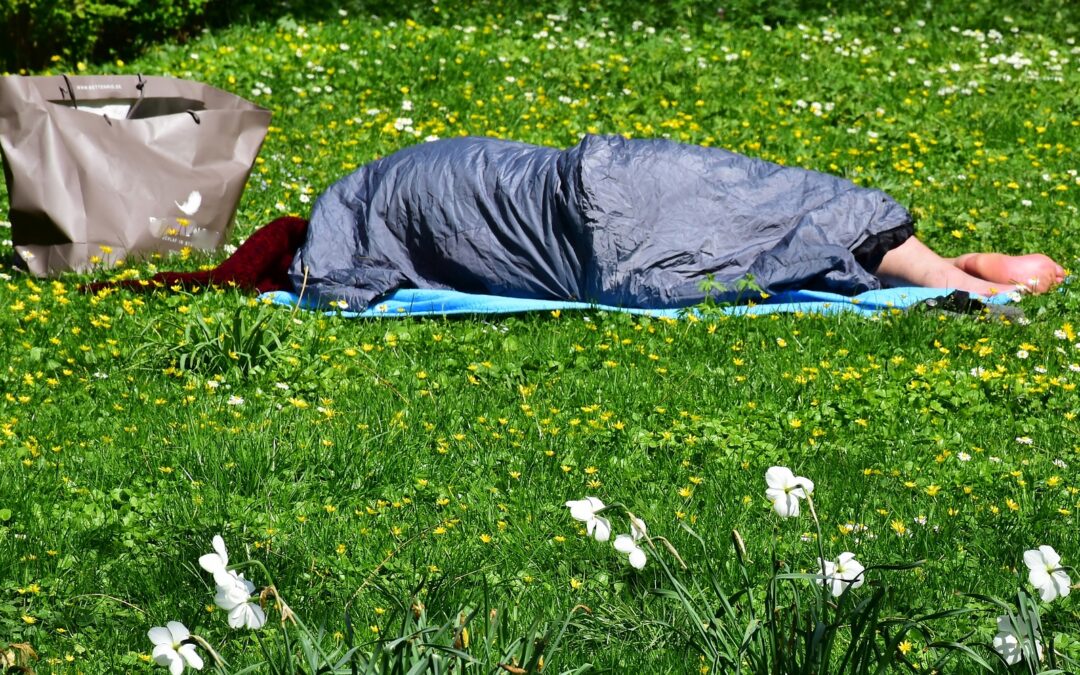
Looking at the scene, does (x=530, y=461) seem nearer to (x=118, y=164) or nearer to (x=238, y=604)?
(x=238, y=604)

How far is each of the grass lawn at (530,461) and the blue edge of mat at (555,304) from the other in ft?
0.31

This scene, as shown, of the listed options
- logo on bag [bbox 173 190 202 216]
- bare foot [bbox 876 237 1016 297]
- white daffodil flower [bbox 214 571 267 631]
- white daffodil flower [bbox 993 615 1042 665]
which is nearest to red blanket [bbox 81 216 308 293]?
logo on bag [bbox 173 190 202 216]

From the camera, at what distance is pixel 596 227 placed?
477 cm

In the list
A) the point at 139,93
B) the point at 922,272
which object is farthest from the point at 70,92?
the point at 922,272

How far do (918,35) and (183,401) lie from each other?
24.0ft

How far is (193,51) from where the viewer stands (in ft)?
28.6

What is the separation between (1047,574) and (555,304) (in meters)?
3.03

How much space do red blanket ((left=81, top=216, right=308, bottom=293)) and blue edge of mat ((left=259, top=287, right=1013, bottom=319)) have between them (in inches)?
5.3

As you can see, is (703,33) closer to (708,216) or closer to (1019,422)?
(708,216)

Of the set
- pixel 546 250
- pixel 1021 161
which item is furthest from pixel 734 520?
pixel 1021 161

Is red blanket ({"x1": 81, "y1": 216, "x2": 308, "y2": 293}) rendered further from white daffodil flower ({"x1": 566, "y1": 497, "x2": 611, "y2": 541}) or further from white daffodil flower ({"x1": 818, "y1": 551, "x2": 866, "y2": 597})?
white daffodil flower ({"x1": 818, "y1": 551, "x2": 866, "y2": 597})

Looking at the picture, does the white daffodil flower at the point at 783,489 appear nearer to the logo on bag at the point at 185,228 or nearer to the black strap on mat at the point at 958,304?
the black strap on mat at the point at 958,304

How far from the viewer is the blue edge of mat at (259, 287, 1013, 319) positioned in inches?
185

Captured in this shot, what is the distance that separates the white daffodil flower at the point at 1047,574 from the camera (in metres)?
1.79
